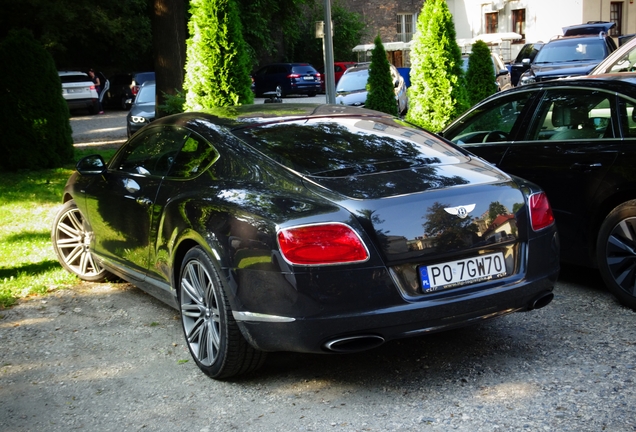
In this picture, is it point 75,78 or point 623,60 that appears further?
point 75,78

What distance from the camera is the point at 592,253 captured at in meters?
5.74

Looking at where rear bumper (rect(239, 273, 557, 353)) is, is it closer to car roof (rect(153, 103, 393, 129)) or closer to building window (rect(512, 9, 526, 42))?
car roof (rect(153, 103, 393, 129))

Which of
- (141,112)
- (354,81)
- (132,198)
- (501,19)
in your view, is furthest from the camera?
(501,19)

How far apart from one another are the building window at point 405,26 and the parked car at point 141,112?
36256mm

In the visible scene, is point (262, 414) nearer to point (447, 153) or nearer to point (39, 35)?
point (447, 153)

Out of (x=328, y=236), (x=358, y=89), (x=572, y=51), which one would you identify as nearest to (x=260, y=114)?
(x=328, y=236)

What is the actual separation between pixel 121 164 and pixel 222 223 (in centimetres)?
208

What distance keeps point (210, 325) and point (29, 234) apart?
5150mm

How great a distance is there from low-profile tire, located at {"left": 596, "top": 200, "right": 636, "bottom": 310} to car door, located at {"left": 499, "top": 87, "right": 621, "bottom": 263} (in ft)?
Answer: 0.65

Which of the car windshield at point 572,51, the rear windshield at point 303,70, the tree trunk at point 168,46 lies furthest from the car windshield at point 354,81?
the rear windshield at point 303,70

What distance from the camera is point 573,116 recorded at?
19.5 ft

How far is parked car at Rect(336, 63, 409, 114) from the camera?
20.3 meters

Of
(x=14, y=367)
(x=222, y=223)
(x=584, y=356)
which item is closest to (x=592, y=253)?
(x=584, y=356)

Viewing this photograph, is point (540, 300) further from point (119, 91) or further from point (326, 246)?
point (119, 91)
